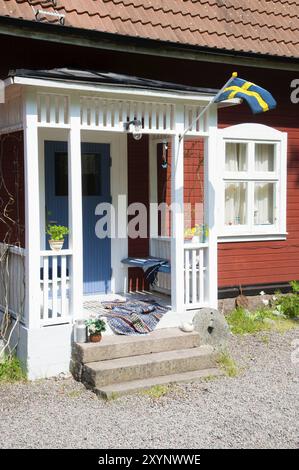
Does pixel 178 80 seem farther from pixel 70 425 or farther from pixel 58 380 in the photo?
pixel 70 425

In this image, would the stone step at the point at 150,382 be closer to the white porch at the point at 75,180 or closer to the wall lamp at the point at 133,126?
the white porch at the point at 75,180

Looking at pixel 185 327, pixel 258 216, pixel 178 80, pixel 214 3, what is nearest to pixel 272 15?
pixel 214 3

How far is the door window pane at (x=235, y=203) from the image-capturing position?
9156mm

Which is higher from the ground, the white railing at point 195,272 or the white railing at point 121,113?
the white railing at point 121,113

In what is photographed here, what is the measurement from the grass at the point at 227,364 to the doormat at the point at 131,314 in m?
0.85

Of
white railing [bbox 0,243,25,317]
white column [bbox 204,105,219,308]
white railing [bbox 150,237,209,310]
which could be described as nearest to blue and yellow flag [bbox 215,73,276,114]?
white column [bbox 204,105,219,308]

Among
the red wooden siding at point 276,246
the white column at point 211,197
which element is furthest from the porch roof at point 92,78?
the red wooden siding at point 276,246

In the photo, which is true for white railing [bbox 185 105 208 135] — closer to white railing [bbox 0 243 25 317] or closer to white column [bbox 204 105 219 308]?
white column [bbox 204 105 219 308]

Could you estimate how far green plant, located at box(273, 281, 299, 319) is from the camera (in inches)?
360

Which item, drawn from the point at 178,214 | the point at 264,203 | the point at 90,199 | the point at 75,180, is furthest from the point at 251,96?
the point at 264,203

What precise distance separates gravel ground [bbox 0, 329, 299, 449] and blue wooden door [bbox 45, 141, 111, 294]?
2.43m

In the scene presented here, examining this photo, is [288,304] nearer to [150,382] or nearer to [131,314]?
[131,314]

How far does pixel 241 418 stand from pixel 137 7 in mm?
5530
